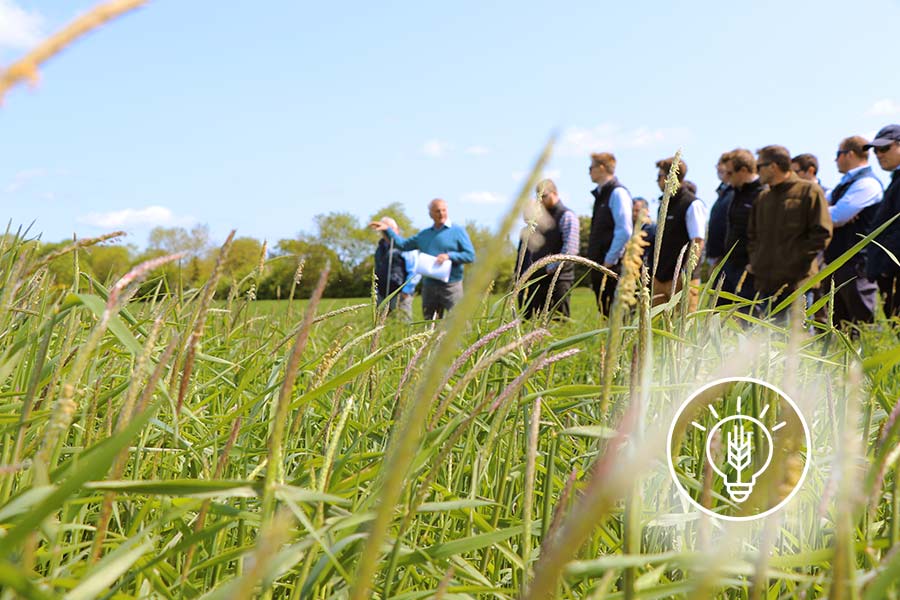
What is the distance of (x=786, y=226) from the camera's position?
631 centimetres

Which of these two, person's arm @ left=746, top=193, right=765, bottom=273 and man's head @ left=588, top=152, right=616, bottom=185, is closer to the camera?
person's arm @ left=746, top=193, right=765, bottom=273

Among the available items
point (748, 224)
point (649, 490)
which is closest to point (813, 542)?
point (649, 490)

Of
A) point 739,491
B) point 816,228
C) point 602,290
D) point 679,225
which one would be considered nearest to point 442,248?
point 679,225

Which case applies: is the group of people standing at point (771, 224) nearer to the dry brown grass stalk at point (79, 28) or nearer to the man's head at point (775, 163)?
the man's head at point (775, 163)

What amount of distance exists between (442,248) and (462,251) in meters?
0.30

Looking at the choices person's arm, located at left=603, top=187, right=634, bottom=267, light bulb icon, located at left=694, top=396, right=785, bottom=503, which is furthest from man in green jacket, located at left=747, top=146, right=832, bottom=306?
light bulb icon, located at left=694, top=396, right=785, bottom=503

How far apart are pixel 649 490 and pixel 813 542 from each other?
26 cm

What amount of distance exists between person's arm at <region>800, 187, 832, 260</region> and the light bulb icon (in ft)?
18.1

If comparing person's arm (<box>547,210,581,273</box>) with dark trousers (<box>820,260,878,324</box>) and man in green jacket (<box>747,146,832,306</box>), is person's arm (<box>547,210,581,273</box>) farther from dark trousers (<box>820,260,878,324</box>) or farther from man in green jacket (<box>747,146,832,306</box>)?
dark trousers (<box>820,260,878,324</box>)

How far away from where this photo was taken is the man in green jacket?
20.6 ft

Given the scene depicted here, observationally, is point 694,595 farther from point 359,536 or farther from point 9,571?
point 359,536

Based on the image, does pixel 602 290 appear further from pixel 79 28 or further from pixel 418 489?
pixel 79 28

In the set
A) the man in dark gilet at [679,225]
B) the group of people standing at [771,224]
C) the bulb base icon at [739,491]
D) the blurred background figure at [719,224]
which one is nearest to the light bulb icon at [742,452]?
the bulb base icon at [739,491]

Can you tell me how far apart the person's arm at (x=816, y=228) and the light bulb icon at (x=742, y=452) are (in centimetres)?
550
